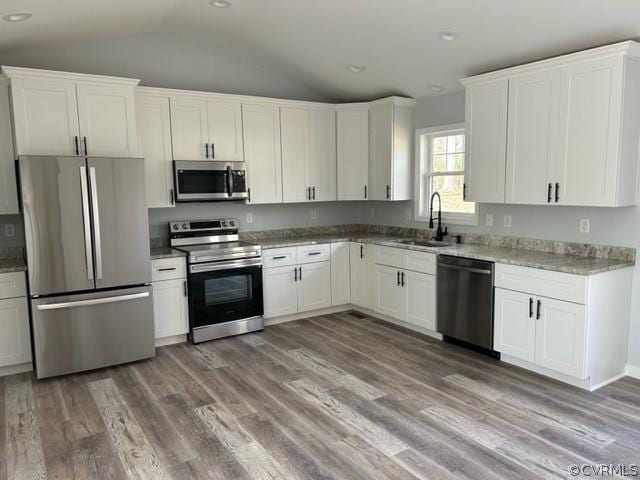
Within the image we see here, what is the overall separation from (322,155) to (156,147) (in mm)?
1970

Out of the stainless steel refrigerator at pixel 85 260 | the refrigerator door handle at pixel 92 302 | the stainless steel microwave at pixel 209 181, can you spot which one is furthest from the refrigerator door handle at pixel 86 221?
the stainless steel microwave at pixel 209 181

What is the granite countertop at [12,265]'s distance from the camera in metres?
3.77

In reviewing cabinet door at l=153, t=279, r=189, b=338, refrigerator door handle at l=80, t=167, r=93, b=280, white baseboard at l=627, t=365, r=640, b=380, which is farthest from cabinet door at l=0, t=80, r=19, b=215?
white baseboard at l=627, t=365, r=640, b=380

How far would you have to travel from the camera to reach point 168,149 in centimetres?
471

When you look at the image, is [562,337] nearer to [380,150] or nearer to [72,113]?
[380,150]

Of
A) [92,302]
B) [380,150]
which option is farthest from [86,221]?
[380,150]

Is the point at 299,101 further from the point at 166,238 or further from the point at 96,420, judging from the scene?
the point at 96,420

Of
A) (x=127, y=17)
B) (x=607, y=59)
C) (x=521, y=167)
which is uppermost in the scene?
(x=127, y=17)

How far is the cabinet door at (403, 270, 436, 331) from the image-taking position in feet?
15.1

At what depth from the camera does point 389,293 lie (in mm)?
5137

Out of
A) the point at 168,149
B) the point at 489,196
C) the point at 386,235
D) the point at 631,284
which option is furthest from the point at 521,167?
the point at 168,149

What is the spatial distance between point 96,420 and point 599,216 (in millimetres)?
4040

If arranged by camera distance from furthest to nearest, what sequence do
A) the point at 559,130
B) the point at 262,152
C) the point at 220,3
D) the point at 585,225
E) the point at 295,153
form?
the point at 295,153
the point at 262,152
the point at 220,3
the point at 585,225
the point at 559,130

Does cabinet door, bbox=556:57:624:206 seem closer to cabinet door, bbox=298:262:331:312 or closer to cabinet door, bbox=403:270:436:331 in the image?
cabinet door, bbox=403:270:436:331
